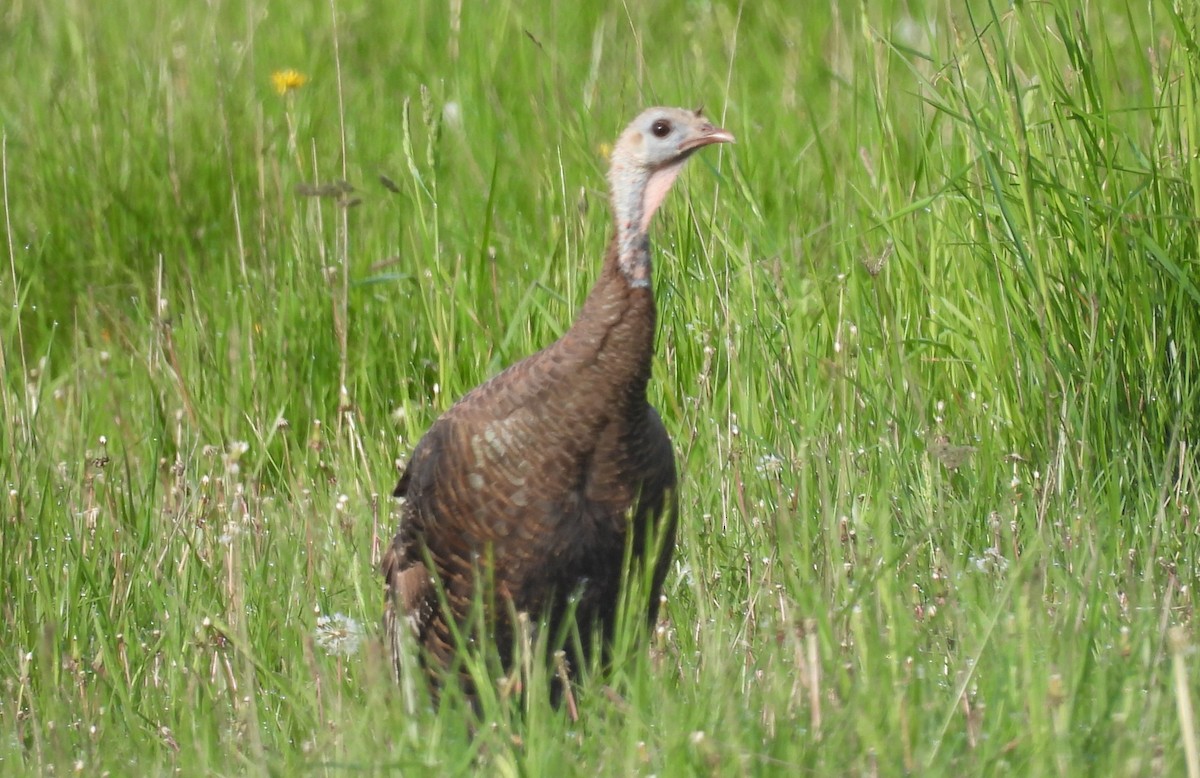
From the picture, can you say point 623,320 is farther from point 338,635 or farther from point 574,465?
point 338,635

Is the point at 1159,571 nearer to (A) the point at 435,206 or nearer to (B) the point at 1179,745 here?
(B) the point at 1179,745

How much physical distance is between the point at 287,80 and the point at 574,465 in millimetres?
3518

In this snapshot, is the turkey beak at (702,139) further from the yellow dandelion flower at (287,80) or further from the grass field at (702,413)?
the yellow dandelion flower at (287,80)

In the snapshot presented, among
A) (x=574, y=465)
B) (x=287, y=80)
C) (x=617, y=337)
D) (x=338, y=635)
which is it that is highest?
(x=287, y=80)

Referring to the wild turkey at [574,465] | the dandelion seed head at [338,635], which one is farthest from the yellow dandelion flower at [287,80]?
the dandelion seed head at [338,635]

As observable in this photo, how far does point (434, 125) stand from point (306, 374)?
3.11ft

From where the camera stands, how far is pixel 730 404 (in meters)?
4.40

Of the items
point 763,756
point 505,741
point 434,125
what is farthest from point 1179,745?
point 434,125

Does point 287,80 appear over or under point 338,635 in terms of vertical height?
over

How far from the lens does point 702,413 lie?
14.6ft

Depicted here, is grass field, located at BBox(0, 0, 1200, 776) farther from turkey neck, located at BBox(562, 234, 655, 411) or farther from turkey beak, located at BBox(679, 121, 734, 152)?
turkey beak, located at BBox(679, 121, 734, 152)

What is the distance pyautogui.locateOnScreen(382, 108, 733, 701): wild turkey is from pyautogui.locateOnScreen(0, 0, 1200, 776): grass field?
19cm

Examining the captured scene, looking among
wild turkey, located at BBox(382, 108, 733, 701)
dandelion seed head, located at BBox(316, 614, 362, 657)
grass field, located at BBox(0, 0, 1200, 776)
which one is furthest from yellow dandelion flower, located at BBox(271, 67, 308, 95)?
dandelion seed head, located at BBox(316, 614, 362, 657)

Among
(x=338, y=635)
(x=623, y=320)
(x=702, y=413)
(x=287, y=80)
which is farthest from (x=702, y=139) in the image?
(x=287, y=80)
